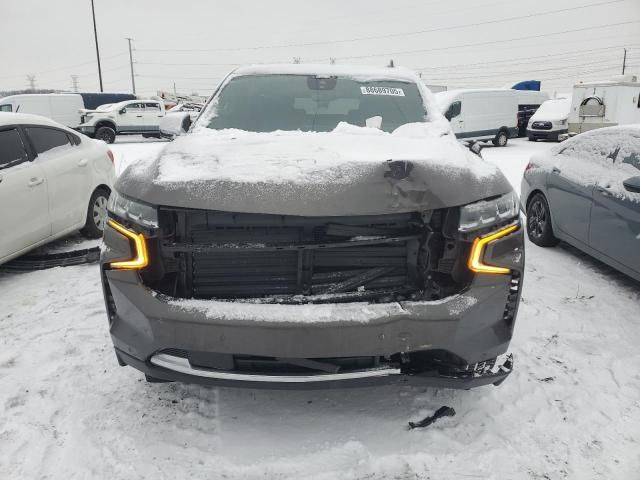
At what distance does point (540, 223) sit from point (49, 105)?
937 inches

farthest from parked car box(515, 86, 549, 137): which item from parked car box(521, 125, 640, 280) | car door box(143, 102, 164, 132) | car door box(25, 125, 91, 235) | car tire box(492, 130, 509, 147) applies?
car door box(25, 125, 91, 235)

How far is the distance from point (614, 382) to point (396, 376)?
1.62 metres

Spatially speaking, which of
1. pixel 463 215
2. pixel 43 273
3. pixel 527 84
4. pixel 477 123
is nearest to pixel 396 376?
pixel 463 215

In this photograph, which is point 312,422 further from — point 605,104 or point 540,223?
point 605,104

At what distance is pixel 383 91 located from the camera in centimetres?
367

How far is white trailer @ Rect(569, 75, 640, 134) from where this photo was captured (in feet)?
54.6

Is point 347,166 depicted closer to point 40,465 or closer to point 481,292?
point 481,292

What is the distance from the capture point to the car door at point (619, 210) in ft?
12.7

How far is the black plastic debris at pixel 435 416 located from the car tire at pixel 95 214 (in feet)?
14.5

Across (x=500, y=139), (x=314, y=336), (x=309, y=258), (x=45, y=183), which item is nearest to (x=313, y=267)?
(x=309, y=258)

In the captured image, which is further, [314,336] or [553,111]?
[553,111]

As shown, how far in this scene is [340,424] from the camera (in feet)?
7.90

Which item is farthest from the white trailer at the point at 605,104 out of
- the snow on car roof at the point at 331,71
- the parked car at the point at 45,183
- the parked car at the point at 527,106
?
the parked car at the point at 45,183

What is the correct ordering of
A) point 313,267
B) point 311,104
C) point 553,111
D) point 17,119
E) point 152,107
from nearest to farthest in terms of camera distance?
point 313,267 < point 311,104 < point 17,119 < point 553,111 < point 152,107
